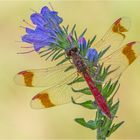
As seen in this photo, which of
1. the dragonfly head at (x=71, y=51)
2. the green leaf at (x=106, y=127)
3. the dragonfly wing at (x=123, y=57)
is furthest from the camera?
the dragonfly wing at (x=123, y=57)

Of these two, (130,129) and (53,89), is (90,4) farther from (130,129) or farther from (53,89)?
(53,89)

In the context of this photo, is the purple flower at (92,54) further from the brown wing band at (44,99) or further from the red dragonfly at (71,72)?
the brown wing band at (44,99)

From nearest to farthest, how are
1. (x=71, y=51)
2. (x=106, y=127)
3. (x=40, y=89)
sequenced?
(x=106, y=127), (x=71, y=51), (x=40, y=89)

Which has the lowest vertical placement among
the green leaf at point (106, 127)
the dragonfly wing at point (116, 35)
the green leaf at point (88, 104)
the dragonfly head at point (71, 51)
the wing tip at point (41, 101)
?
the green leaf at point (106, 127)

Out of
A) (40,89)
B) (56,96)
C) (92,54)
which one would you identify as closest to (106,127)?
(92,54)

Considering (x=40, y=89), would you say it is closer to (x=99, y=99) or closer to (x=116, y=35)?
(x=116, y=35)

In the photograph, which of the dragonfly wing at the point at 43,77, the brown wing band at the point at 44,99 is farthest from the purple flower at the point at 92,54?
the brown wing band at the point at 44,99

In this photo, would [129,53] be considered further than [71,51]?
Yes

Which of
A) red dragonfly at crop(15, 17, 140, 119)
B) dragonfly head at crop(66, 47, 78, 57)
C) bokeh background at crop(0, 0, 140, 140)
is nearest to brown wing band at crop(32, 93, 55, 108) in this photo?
red dragonfly at crop(15, 17, 140, 119)
